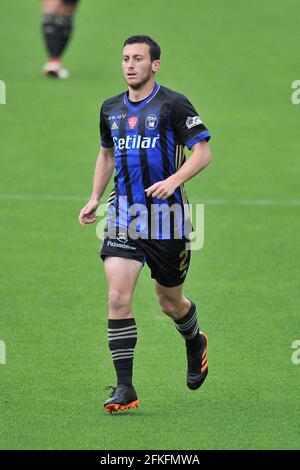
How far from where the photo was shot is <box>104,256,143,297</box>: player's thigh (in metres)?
8.01

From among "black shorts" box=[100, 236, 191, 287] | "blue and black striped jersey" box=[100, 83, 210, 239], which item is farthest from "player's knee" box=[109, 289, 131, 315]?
"blue and black striped jersey" box=[100, 83, 210, 239]

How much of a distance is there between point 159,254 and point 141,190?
446 millimetres

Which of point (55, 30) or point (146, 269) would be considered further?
point (55, 30)

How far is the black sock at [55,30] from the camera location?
20.0 m

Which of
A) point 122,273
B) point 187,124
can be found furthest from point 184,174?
point 122,273

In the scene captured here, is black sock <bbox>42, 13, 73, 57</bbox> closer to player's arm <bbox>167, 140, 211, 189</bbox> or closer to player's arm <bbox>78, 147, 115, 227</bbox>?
player's arm <bbox>78, 147, 115, 227</bbox>

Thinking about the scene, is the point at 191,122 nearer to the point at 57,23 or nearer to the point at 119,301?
the point at 119,301

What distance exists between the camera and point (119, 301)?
802 centimetres

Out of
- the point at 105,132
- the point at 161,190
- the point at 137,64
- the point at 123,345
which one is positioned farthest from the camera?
the point at 105,132

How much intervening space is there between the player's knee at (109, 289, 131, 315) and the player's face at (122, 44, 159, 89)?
140cm

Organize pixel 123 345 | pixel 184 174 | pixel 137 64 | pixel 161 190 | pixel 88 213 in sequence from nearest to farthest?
pixel 161 190
pixel 184 174
pixel 123 345
pixel 137 64
pixel 88 213

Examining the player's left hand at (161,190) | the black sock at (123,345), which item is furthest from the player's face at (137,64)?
the black sock at (123,345)

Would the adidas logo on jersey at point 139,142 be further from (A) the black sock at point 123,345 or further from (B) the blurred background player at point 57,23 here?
(B) the blurred background player at point 57,23
